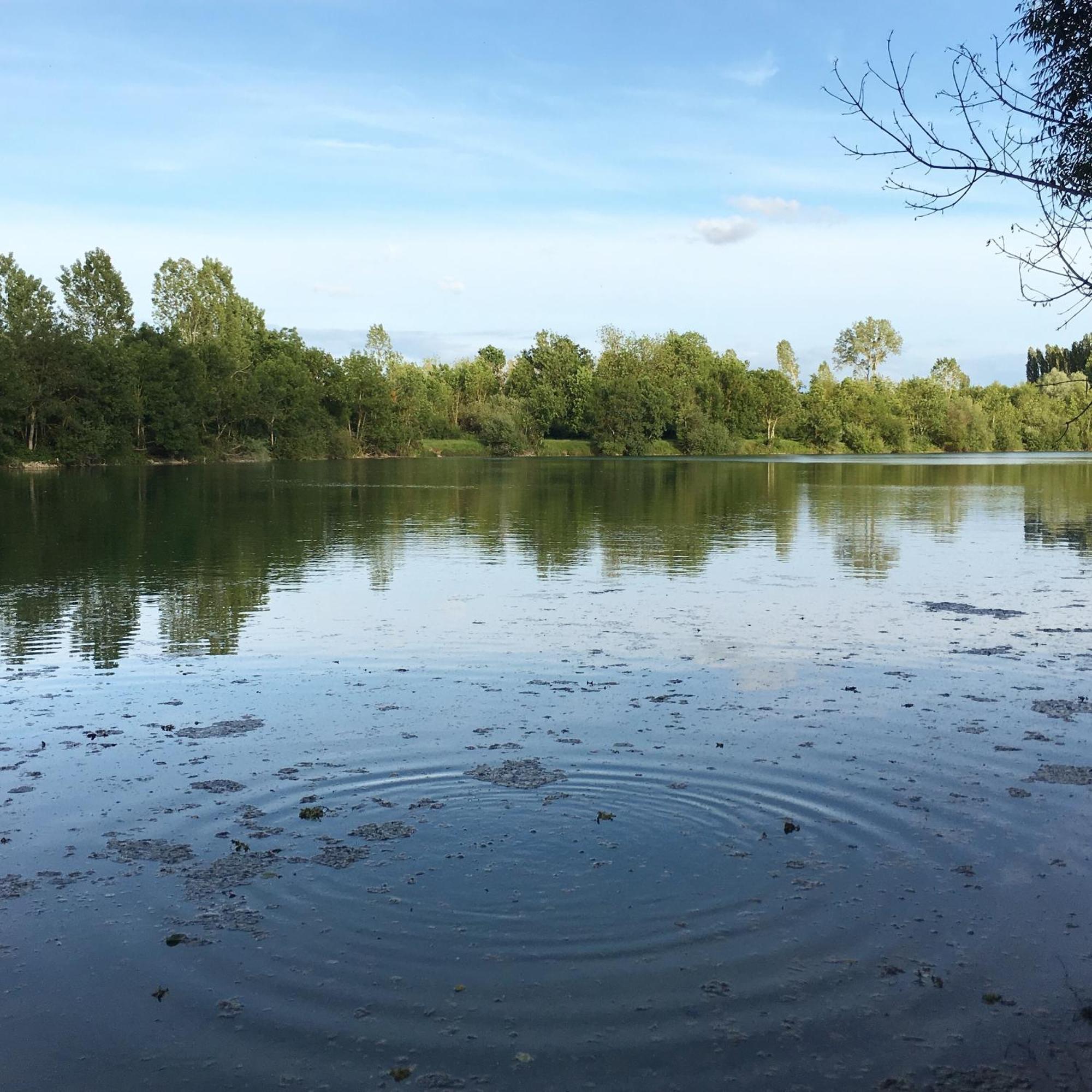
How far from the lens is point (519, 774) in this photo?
391 inches

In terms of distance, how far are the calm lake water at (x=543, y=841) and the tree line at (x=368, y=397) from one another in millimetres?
50191

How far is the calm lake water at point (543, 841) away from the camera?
574cm

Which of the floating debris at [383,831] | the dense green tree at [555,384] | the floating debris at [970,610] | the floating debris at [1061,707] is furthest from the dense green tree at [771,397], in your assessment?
the floating debris at [383,831]

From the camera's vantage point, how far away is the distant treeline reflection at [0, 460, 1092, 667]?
19.8 meters

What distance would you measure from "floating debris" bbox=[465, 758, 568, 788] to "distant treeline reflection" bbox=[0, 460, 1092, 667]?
7156 millimetres

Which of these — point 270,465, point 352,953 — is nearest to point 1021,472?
point 270,465

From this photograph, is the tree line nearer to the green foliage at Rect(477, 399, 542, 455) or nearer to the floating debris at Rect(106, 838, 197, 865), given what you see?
the green foliage at Rect(477, 399, 542, 455)

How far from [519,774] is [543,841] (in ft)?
5.33

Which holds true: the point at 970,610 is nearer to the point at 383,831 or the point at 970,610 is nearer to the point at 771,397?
the point at 383,831

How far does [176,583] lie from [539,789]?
1502cm

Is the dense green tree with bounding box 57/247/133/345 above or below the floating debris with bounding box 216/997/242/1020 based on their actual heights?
above

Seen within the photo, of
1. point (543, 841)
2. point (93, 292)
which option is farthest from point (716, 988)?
point (93, 292)

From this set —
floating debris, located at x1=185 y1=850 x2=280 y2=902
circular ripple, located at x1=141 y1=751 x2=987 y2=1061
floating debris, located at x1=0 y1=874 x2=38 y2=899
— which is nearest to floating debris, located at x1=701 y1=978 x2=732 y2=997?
circular ripple, located at x1=141 y1=751 x2=987 y2=1061

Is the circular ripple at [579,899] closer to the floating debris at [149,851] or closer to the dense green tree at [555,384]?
the floating debris at [149,851]
